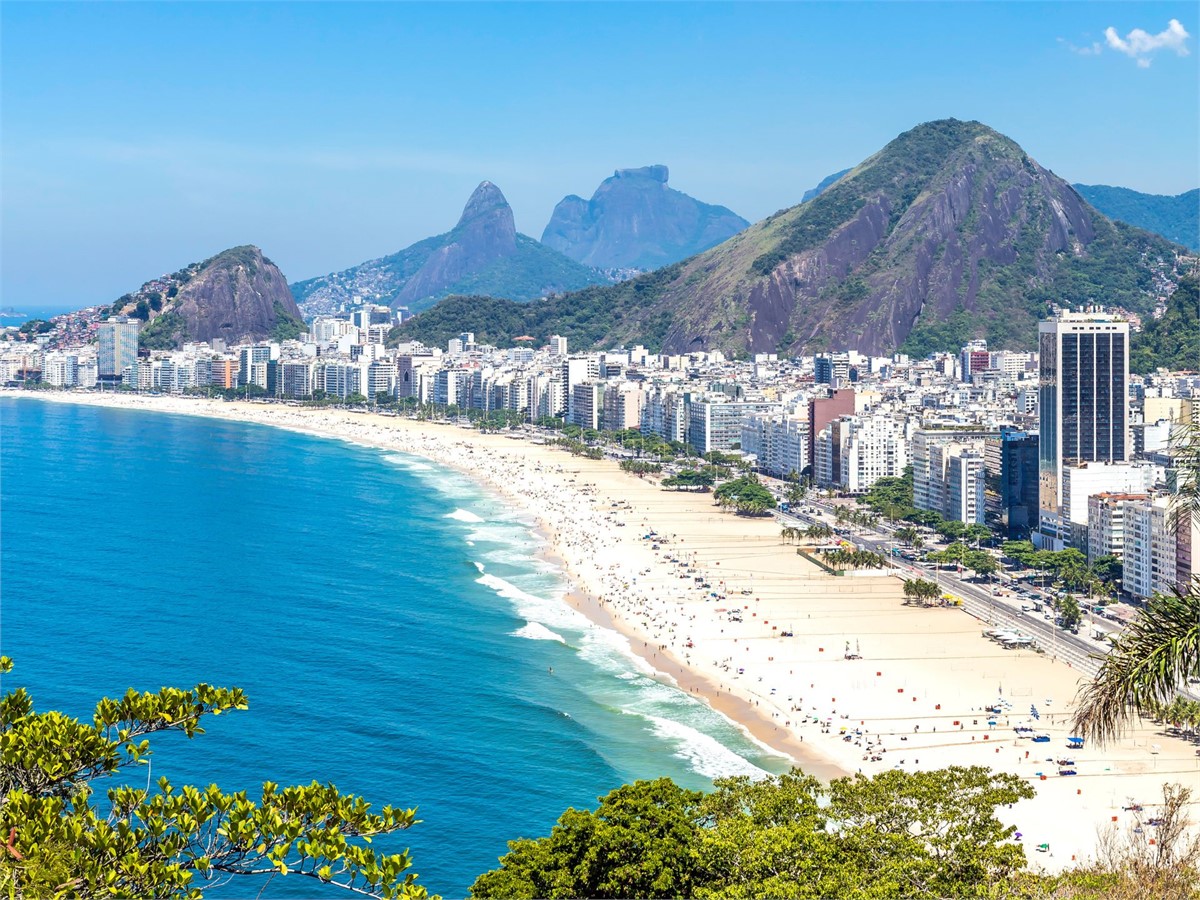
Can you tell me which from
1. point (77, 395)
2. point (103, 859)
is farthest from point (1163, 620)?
point (77, 395)

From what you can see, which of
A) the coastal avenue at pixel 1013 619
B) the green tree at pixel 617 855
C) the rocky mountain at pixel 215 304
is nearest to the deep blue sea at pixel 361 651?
the green tree at pixel 617 855

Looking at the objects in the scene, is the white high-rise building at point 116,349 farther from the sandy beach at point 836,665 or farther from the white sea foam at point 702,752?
the white sea foam at point 702,752

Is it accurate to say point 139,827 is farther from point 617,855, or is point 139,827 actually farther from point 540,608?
point 540,608

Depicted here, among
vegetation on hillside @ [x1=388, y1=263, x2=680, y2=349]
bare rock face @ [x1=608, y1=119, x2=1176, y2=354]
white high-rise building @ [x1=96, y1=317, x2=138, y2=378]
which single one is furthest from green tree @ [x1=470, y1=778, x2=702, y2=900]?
vegetation on hillside @ [x1=388, y1=263, x2=680, y2=349]

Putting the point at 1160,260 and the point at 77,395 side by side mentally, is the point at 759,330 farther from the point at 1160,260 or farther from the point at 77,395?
the point at 77,395

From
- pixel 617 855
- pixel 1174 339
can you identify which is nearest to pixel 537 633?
pixel 617 855

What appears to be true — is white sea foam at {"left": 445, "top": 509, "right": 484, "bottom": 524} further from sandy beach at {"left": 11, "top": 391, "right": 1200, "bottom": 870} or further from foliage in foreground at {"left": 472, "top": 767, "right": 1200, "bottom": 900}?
foliage in foreground at {"left": 472, "top": 767, "right": 1200, "bottom": 900}

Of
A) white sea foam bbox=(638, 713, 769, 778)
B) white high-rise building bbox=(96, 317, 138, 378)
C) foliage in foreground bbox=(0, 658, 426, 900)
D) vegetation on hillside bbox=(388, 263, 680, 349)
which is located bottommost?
white sea foam bbox=(638, 713, 769, 778)
